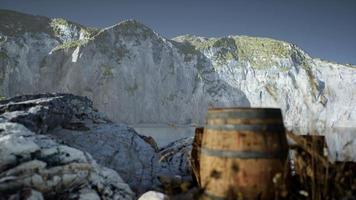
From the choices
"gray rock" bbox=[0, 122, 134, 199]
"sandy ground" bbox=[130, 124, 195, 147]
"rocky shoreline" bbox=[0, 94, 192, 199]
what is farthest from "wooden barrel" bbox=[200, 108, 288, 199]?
Answer: "sandy ground" bbox=[130, 124, 195, 147]

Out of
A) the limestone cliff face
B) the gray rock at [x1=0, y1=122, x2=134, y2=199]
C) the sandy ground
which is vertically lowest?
the sandy ground

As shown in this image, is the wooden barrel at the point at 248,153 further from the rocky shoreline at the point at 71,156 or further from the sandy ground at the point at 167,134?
the sandy ground at the point at 167,134

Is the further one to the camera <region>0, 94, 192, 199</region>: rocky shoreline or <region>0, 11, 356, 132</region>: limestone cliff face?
<region>0, 11, 356, 132</region>: limestone cliff face

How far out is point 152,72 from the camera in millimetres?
110812

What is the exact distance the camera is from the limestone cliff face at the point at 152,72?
99.6 meters

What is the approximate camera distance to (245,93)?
→ 121 meters

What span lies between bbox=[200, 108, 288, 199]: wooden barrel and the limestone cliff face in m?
95.4

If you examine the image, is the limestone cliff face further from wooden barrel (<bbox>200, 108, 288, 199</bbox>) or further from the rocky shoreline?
wooden barrel (<bbox>200, 108, 288, 199</bbox>)

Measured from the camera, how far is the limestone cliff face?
9956 cm

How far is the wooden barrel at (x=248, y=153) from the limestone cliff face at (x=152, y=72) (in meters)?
95.4

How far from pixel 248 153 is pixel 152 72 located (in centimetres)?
10867

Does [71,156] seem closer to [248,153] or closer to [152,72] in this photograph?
[248,153]

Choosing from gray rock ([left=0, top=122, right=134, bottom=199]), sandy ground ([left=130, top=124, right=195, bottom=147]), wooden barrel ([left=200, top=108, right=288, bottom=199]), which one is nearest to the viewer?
wooden barrel ([left=200, top=108, right=288, bottom=199])

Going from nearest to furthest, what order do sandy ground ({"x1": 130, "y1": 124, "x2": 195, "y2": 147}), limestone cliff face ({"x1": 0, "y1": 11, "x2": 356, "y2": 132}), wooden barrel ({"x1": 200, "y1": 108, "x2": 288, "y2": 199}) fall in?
wooden barrel ({"x1": 200, "y1": 108, "x2": 288, "y2": 199}) → sandy ground ({"x1": 130, "y1": 124, "x2": 195, "y2": 147}) → limestone cliff face ({"x1": 0, "y1": 11, "x2": 356, "y2": 132})
